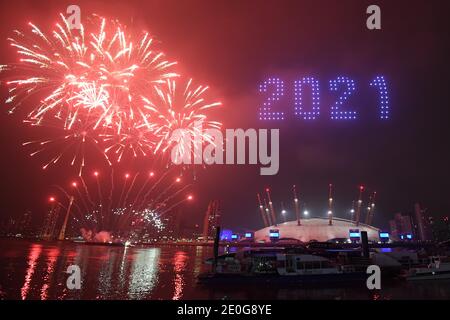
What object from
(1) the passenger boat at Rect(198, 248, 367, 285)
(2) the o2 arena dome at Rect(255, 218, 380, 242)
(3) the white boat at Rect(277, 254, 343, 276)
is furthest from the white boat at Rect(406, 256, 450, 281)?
(2) the o2 arena dome at Rect(255, 218, 380, 242)

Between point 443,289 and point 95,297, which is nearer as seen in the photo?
point 95,297

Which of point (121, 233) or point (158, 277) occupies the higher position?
point (121, 233)

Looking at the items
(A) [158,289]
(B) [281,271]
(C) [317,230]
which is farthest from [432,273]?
(C) [317,230]

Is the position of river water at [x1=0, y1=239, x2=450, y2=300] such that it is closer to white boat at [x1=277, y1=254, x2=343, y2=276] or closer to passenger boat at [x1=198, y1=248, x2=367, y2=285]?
passenger boat at [x1=198, y1=248, x2=367, y2=285]

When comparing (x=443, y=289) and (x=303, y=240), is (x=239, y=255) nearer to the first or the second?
(x=443, y=289)
